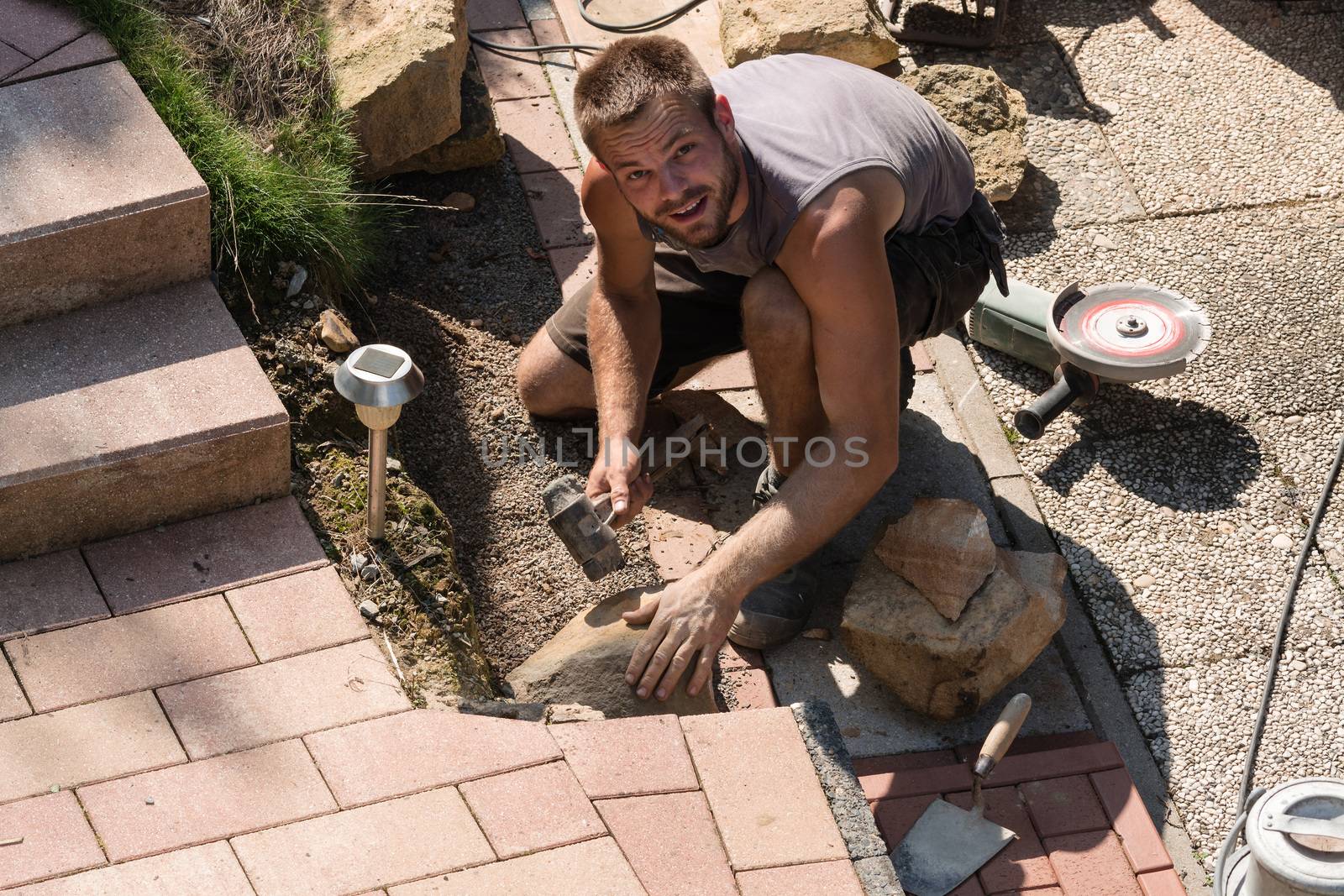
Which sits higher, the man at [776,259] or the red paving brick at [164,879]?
the man at [776,259]

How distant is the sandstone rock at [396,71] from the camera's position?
456 cm

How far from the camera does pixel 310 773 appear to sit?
2891 millimetres

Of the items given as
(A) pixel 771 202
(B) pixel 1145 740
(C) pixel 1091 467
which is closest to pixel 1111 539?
(C) pixel 1091 467

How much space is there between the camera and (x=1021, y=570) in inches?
146

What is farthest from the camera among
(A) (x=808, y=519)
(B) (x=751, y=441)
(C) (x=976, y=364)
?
(C) (x=976, y=364)

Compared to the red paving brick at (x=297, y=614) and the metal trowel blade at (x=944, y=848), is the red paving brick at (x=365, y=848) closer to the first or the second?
the red paving brick at (x=297, y=614)

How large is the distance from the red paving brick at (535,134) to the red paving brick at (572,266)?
1.63 ft

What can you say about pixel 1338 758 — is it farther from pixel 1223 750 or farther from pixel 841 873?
pixel 841 873

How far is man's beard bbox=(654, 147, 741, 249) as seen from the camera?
321 centimetres

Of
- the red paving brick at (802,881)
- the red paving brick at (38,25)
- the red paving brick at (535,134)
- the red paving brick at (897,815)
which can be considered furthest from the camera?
the red paving brick at (535,134)

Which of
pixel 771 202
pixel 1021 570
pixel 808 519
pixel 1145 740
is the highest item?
pixel 771 202

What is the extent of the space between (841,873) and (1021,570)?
122 cm

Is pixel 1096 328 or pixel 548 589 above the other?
pixel 1096 328

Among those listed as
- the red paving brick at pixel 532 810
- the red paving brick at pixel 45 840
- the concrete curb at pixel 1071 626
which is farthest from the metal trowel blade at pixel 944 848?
the red paving brick at pixel 45 840
